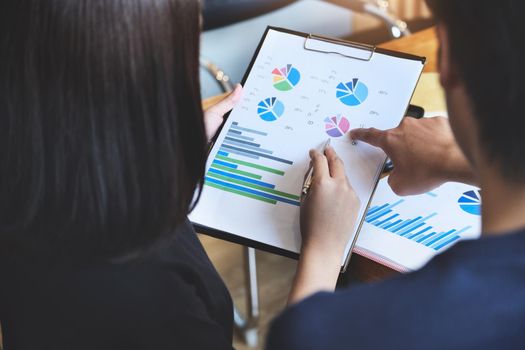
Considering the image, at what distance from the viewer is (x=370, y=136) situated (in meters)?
0.91

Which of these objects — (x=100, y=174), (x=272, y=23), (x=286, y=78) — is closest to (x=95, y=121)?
(x=100, y=174)

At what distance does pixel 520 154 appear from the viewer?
1.75ft

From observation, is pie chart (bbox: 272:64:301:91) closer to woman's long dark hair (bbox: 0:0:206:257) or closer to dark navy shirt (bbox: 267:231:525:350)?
woman's long dark hair (bbox: 0:0:206:257)

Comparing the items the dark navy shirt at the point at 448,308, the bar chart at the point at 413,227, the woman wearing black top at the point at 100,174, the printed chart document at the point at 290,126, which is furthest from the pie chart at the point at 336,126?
the dark navy shirt at the point at 448,308

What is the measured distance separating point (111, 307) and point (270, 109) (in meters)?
0.40

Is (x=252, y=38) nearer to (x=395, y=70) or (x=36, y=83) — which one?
(x=395, y=70)

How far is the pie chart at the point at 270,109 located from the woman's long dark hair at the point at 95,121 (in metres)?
0.29

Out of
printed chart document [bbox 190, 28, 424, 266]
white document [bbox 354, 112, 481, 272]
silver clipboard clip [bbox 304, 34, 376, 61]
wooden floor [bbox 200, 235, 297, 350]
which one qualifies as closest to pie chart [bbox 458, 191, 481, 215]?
white document [bbox 354, 112, 481, 272]

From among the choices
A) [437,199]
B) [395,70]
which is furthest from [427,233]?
[395,70]

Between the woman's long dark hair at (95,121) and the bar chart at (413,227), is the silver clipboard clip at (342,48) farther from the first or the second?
the woman's long dark hair at (95,121)

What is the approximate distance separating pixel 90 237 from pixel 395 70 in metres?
0.50

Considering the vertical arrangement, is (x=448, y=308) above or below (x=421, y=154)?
above

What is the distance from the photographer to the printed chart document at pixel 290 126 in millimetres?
891

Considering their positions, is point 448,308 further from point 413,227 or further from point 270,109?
A: point 270,109
